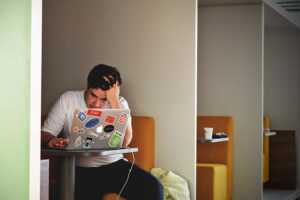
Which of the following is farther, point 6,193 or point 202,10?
point 202,10

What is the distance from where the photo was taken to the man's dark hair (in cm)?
370

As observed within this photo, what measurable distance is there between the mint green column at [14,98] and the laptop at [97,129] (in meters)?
1.12

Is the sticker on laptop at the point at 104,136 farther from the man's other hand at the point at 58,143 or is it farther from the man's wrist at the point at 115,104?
the man's wrist at the point at 115,104

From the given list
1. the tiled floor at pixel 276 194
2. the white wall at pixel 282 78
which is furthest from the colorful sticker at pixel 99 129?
the white wall at pixel 282 78

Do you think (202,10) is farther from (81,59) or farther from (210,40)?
(81,59)

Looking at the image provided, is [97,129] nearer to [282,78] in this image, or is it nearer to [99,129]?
[99,129]

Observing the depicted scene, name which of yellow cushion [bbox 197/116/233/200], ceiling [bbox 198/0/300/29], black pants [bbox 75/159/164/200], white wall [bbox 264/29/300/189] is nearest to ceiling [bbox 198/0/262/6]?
ceiling [bbox 198/0/300/29]

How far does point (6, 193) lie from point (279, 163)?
6.42m

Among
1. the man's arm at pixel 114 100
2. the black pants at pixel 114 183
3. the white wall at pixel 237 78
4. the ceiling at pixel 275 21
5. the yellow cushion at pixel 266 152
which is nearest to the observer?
the black pants at pixel 114 183

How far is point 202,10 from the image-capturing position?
5992mm

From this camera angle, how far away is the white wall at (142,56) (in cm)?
436

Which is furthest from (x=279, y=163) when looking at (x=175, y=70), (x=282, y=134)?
(x=175, y=70)

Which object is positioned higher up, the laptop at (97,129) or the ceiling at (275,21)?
the ceiling at (275,21)

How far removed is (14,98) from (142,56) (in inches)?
106
